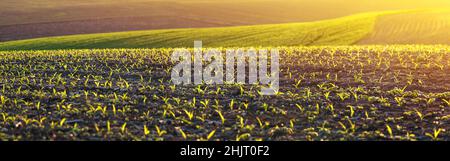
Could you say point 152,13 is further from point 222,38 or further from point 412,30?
point 412,30

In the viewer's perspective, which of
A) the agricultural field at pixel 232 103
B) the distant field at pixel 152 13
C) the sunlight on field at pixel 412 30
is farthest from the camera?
the distant field at pixel 152 13

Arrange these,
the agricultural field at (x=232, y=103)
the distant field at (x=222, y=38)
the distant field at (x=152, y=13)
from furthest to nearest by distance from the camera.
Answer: the distant field at (x=152, y=13)
the distant field at (x=222, y=38)
the agricultural field at (x=232, y=103)

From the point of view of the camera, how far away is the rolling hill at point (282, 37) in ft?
108

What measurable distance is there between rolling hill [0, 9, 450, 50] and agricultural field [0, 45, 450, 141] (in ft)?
59.6

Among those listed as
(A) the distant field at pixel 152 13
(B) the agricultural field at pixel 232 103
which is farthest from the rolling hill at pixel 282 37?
Answer: (B) the agricultural field at pixel 232 103

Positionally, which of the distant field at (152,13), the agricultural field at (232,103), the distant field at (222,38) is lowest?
the agricultural field at (232,103)

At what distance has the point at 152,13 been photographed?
59.3m

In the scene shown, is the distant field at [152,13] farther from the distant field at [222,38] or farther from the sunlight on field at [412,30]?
the sunlight on field at [412,30]

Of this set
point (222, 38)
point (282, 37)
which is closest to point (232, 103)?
point (282, 37)

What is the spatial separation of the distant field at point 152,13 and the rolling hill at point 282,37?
9992 millimetres

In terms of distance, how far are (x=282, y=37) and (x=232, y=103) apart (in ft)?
87.2

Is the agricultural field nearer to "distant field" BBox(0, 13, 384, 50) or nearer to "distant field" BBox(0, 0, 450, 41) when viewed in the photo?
"distant field" BBox(0, 13, 384, 50)

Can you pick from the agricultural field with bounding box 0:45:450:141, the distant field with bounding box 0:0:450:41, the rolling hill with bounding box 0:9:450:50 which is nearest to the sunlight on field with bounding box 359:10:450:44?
the rolling hill with bounding box 0:9:450:50

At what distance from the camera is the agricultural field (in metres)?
7.46
